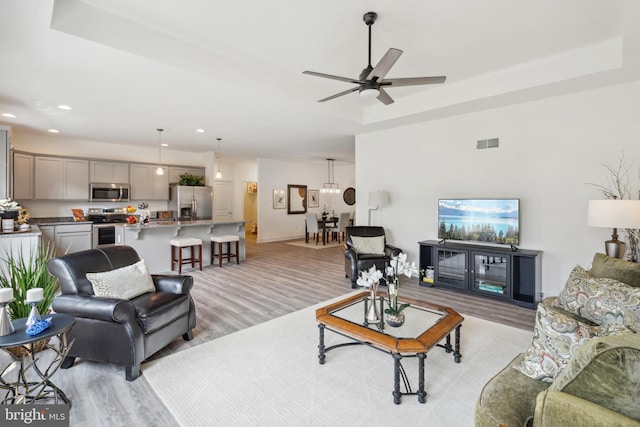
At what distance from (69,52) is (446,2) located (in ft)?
11.4

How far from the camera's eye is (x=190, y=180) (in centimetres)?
809

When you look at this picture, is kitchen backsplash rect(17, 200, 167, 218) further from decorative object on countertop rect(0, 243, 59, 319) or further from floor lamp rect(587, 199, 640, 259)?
floor lamp rect(587, 199, 640, 259)

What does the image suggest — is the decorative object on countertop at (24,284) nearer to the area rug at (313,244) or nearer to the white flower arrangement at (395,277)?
the white flower arrangement at (395,277)

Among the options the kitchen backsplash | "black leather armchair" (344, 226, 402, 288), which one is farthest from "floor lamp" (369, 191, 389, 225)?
the kitchen backsplash

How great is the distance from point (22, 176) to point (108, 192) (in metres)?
1.45

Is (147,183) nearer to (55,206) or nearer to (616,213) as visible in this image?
(55,206)

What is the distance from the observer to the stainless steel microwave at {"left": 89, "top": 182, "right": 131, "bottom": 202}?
689 centimetres

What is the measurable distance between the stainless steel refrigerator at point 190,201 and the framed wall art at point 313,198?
373 centimetres

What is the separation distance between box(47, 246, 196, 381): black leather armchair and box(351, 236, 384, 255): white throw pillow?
3.09 m

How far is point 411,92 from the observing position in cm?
475

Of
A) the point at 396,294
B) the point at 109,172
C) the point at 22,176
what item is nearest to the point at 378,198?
the point at 396,294

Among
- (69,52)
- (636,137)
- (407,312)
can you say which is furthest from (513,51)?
(69,52)

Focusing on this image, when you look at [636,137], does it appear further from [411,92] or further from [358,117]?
[358,117]

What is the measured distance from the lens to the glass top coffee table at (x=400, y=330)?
81.5 inches
